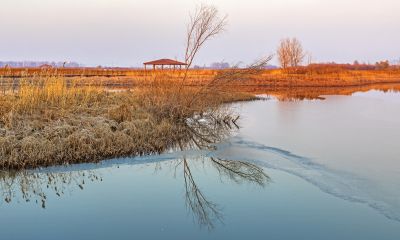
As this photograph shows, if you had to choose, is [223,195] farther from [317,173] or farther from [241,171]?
[317,173]

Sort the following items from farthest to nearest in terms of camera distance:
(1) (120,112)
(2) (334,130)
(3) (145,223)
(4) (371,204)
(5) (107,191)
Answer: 1. (2) (334,130)
2. (1) (120,112)
3. (5) (107,191)
4. (4) (371,204)
5. (3) (145,223)

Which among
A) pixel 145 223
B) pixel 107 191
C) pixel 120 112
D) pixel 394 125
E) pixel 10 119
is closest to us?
pixel 145 223

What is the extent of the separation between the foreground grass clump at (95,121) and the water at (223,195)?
1.88 ft

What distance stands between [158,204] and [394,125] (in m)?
10.6

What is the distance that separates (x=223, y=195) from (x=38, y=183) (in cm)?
336

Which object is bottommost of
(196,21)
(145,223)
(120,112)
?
(145,223)

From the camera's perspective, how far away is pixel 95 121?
10773mm

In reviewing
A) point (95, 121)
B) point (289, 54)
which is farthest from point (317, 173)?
point (289, 54)

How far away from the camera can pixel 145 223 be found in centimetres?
587

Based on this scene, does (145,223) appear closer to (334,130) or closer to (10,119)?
(10,119)

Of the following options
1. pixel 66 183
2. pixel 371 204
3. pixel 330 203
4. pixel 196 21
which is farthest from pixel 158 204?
pixel 196 21

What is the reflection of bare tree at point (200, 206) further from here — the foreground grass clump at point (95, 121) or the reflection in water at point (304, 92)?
the reflection in water at point (304, 92)

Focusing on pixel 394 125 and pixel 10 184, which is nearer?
pixel 10 184

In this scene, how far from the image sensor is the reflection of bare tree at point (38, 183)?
7.09 m
